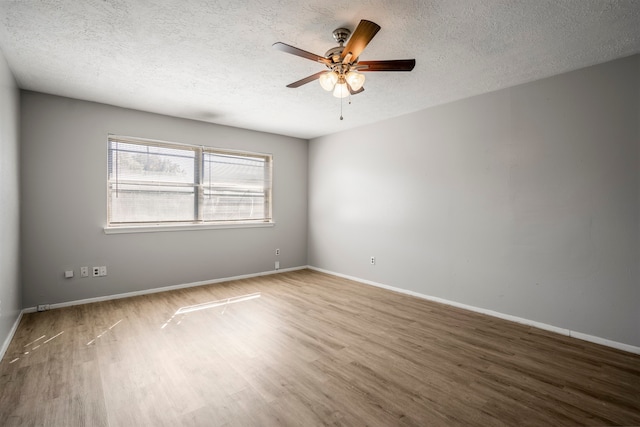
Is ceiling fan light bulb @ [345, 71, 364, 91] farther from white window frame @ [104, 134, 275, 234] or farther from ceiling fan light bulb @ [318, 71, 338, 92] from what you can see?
white window frame @ [104, 134, 275, 234]

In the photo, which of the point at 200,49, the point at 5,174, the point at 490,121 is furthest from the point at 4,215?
the point at 490,121

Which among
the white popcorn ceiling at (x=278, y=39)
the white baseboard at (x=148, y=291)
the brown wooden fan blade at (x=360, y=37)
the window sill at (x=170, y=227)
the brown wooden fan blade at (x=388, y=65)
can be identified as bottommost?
the white baseboard at (x=148, y=291)

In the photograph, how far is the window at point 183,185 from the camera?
4.06m

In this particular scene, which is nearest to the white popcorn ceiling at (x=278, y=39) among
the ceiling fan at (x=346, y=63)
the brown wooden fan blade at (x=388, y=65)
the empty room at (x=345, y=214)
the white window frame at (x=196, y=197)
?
the empty room at (x=345, y=214)

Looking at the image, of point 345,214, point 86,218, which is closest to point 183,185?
point 86,218

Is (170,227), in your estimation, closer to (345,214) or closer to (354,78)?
(345,214)

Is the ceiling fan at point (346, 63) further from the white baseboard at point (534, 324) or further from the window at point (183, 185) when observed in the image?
the window at point (183, 185)

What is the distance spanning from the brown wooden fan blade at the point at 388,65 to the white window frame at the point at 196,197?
3266 millimetres

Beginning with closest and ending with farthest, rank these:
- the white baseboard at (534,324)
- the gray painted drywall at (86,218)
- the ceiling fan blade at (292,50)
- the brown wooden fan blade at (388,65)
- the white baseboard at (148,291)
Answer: the ceiling fan blade at (292,50)
the brown wooden fan blade at (388,65)
the white baseboard at (534,324)
the gray painted drywall at (86,218)
the white baseboard at (148,291)

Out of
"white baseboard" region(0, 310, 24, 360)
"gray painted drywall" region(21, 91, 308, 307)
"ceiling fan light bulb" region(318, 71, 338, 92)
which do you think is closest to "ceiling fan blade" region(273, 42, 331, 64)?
"ceiling fan light bulb" region(318, 71, 338, 92)

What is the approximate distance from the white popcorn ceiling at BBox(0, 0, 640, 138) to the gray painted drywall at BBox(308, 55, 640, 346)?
0.36 metres

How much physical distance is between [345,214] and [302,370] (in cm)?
323

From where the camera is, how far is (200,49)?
2.53 metres

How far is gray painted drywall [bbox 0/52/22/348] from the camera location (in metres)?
2.54
